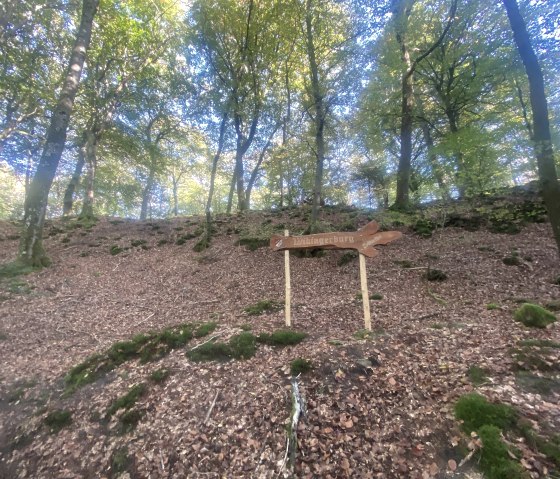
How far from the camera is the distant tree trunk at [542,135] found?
18.8ft

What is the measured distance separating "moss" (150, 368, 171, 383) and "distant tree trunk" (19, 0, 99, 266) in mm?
7484

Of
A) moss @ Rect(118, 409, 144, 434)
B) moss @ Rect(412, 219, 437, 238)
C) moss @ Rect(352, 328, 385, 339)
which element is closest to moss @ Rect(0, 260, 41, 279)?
moss @ Rect(118, 409, 144, 434)

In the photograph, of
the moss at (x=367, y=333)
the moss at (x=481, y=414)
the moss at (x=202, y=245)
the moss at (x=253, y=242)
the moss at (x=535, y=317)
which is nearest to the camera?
the moss at (x=481, y=414)

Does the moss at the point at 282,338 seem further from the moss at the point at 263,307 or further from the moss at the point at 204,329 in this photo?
the moss at the point at 263,307

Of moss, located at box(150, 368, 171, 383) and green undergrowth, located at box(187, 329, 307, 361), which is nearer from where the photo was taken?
moss, located at box(150, 368, 171, 383)

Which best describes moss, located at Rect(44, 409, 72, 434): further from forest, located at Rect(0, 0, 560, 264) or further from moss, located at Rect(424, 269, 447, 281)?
moss, located at Rect(424, 269, 447, 281)

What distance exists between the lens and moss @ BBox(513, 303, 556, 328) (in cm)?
458

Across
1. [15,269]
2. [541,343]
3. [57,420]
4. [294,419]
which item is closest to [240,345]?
[294,419]

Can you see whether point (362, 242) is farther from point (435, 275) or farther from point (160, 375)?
point (160, 375)

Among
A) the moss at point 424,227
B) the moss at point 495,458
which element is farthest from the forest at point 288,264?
the moss at point 424,227

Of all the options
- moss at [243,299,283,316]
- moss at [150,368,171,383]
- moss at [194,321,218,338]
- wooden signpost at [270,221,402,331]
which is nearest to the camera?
moss at [150,368,171,383]

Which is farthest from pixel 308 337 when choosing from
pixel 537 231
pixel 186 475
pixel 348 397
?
pixel 537 231

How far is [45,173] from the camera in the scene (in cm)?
869

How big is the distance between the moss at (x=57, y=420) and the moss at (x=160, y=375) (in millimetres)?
1117
